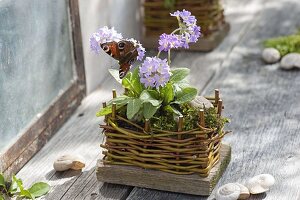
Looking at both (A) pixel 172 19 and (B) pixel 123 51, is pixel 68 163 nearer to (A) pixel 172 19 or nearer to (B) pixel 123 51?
(B) pixel 123 51

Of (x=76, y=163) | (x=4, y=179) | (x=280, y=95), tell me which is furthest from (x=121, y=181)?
(x=280, y=95)

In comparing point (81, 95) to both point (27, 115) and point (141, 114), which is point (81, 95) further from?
point (141, 114)

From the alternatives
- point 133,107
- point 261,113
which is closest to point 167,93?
point 133,107

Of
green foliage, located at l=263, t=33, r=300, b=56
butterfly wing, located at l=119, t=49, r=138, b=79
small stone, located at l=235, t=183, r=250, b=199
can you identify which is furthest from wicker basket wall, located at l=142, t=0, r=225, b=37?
small stone, located at l=235, t=183, r=250, b=199

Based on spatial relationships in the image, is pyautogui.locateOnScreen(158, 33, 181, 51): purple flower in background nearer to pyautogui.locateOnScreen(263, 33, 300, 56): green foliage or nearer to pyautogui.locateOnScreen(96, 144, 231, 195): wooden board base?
pyautogui.locateOnScreen(96, 144, 231, 195): wooden board base

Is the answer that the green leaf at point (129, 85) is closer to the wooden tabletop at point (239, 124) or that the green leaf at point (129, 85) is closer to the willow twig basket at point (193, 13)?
the wooden tabletop at point (239, 124)

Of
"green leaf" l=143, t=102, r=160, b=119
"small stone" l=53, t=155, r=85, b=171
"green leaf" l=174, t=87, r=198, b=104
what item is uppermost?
"green leaf" l=174, t=87, r=198, b=104
